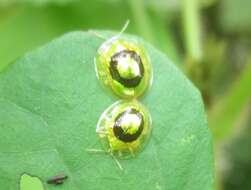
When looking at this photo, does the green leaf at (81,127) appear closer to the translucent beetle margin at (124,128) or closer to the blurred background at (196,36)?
the translucent beetle margin at (124,128)

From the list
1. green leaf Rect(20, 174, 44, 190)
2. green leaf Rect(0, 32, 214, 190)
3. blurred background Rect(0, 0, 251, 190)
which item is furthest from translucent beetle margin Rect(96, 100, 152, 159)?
blurred background Rect(0, 0, 251, 190)

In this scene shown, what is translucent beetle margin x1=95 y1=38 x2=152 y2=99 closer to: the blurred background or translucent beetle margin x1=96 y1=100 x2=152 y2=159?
translucent beetle margin x1=96 y1=100 x2=152 y2=159

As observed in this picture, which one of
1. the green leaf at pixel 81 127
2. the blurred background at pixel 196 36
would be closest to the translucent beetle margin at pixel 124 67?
the green leaf at pixel 81 127

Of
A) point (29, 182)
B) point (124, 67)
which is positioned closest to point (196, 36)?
point (124, 67)

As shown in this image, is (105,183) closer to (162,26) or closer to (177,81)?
(177,81)

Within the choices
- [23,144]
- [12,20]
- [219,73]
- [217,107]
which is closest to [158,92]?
[23,144]
